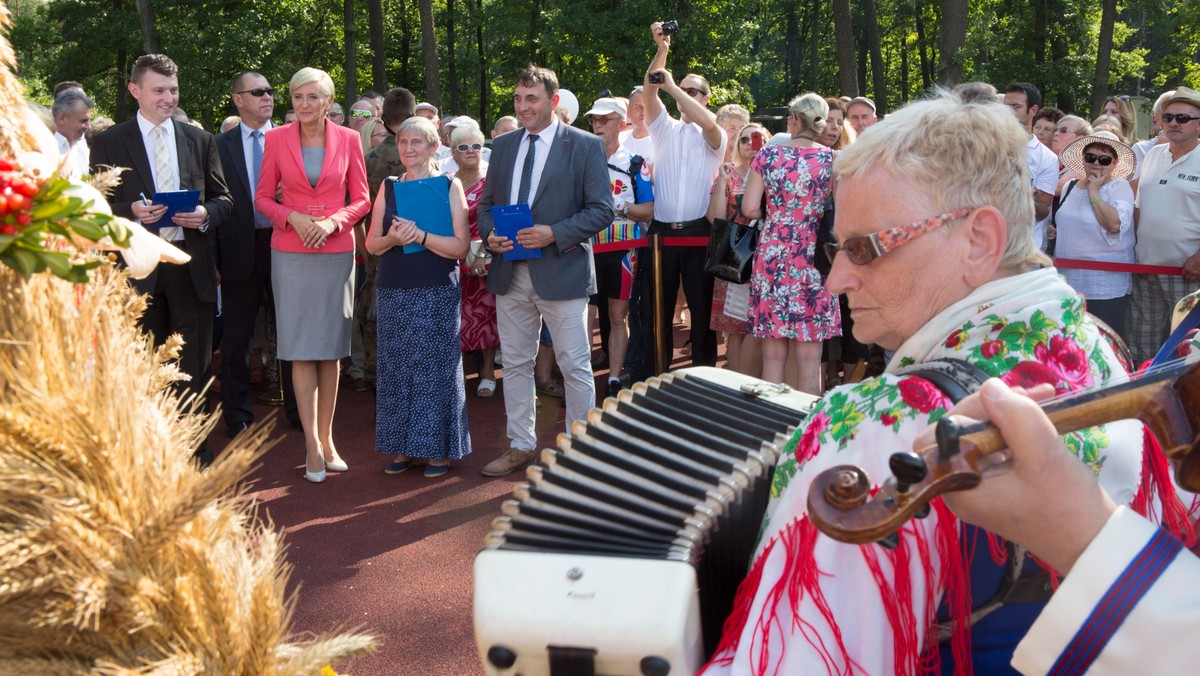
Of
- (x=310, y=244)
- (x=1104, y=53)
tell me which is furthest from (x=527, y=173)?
(x=1104, y=53)

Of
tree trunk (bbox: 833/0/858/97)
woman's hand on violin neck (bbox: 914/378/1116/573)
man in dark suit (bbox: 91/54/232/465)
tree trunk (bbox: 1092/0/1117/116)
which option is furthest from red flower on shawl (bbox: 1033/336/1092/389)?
tree trunk (bbox: 1092/0/1117/116)

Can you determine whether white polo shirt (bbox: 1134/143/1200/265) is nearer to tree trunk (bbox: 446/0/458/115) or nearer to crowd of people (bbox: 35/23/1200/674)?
crowd of people (bbox: 35/23/1200/674)

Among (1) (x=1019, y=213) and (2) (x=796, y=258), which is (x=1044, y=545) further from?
(2) (x=796, y=258)

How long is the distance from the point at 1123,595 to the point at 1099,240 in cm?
644

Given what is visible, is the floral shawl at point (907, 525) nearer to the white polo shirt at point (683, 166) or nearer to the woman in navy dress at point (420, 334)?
the woman in navy dress at point (420, 334)

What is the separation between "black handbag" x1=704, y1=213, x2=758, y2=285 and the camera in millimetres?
7090

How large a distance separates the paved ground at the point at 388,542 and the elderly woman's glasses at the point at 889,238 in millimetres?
2192

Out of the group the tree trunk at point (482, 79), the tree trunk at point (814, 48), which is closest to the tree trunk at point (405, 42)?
the tree trunk at point (482, 79)

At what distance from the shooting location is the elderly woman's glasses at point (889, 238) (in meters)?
2.03

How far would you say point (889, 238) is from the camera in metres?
2.05

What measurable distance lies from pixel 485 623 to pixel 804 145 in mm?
5273

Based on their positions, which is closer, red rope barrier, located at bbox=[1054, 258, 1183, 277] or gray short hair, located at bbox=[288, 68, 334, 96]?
gray short hair, located at bbox=[288, 68, 334, 96]

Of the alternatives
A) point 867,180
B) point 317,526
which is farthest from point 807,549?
point 317,526

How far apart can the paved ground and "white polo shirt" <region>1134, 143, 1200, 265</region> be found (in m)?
4.22
